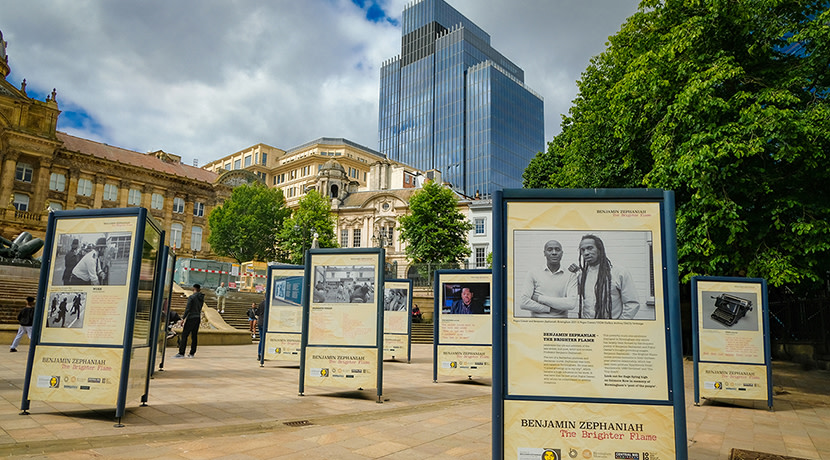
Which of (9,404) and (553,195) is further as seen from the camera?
(9,404)

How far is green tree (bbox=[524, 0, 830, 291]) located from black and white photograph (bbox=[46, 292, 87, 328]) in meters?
12.2

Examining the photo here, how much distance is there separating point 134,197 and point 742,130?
207 ft

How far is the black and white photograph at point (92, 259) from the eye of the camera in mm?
6340

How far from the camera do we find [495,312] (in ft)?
12.5

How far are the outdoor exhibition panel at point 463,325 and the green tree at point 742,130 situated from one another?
5538 millimetres

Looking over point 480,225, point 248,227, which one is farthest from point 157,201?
point 480,225

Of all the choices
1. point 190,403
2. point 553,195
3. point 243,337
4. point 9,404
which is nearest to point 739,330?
point 553,195

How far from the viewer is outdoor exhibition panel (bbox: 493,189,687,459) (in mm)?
3691

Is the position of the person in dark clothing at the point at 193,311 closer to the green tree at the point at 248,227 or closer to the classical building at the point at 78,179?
the classical building at the point at 78,179

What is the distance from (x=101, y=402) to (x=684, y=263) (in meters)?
12.9

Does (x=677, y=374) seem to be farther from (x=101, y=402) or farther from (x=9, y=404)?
(x=9, y=404)

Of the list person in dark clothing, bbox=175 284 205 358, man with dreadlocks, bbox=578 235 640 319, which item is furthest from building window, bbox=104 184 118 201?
man with dreadlocks, bbox=578 235 640 319

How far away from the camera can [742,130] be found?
1208 cm

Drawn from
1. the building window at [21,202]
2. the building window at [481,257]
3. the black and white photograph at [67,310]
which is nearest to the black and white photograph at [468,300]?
the black and white photograph at [67,310]
